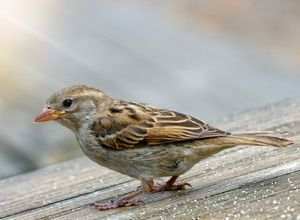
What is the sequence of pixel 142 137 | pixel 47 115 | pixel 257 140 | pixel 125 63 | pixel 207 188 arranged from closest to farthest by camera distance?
pixel 207 188 < pixel 257 140 < pixel 142 137 < pixel 47 115 < pixel 125 63

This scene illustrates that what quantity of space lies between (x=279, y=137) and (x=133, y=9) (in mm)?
6745

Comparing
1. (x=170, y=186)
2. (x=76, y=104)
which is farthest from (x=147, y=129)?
(x=76, y=104)

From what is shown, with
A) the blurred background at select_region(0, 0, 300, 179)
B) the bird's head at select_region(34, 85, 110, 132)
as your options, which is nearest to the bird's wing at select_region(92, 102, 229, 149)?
the bird's head at select_region(34, 85, 110, 132)

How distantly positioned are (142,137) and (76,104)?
46 centimetres

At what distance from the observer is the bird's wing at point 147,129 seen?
14.8 ft

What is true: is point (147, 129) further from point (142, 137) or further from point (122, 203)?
point (122, 203)

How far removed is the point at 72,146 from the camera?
6508 mm

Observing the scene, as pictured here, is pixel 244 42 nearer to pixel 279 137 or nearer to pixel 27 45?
pixel 27 45

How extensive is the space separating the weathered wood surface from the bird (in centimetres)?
9

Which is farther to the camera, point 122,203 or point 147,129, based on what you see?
point 147,129

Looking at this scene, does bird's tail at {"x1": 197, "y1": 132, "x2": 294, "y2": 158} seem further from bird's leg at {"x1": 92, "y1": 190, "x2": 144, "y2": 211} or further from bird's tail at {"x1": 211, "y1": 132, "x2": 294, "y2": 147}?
bird's leg at {"x1": 92, "y1": 190, "x2": 144, "y2": 211}

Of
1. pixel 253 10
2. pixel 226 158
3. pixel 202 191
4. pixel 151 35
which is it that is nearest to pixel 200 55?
pixel 151 35

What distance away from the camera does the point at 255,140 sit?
426 cm

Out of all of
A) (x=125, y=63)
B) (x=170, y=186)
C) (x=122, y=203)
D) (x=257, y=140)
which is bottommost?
(x=122, y=203)
